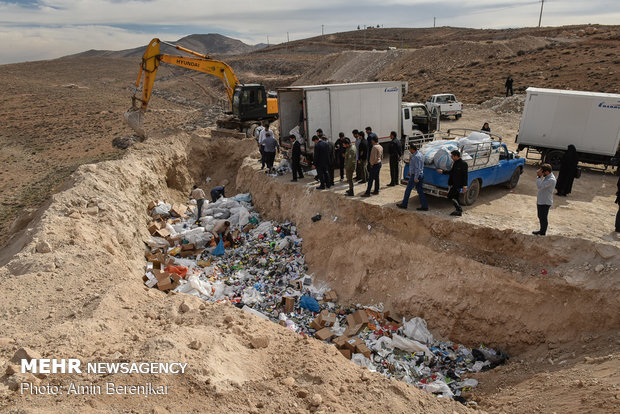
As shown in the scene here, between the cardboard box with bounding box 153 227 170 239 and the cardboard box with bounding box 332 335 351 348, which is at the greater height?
the cardboard box with bounding box 153 227 170 239

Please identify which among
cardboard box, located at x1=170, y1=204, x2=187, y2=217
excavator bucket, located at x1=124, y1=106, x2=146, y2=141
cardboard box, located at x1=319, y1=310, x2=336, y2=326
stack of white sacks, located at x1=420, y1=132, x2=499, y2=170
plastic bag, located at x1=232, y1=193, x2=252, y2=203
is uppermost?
excavator bucket, located at x1=124, y1=106, x2=146, y2=141

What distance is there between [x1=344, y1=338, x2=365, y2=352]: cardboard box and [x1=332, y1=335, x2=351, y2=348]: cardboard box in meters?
0.06

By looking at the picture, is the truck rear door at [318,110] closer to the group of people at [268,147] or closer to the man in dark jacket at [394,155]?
the group of people at [268,147]

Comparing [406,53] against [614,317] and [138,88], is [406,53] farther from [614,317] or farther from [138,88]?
[614,317]

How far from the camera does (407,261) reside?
880cm

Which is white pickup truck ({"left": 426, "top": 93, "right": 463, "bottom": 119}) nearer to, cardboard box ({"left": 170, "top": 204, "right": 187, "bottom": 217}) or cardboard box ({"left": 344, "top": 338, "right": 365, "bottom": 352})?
cardboard box ({"left": 170, "top": 204, "right": 187, "bottom": 217})

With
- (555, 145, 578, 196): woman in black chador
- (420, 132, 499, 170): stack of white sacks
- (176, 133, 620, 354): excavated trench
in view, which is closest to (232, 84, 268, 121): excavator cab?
(176, 133, 620, 354): excavated trench

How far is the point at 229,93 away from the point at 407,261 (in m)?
13.8

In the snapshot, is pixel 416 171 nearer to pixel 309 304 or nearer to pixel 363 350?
pixel 309 304

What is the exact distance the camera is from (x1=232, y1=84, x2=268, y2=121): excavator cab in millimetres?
17859

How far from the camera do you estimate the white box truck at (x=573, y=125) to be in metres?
12.6

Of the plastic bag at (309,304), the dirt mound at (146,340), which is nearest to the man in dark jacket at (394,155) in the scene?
the plastic bag at (309,304)

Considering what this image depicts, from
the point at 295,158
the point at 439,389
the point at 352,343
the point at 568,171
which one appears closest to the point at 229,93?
the point at 295,158

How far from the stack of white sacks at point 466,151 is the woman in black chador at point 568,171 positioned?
81.4 inches
